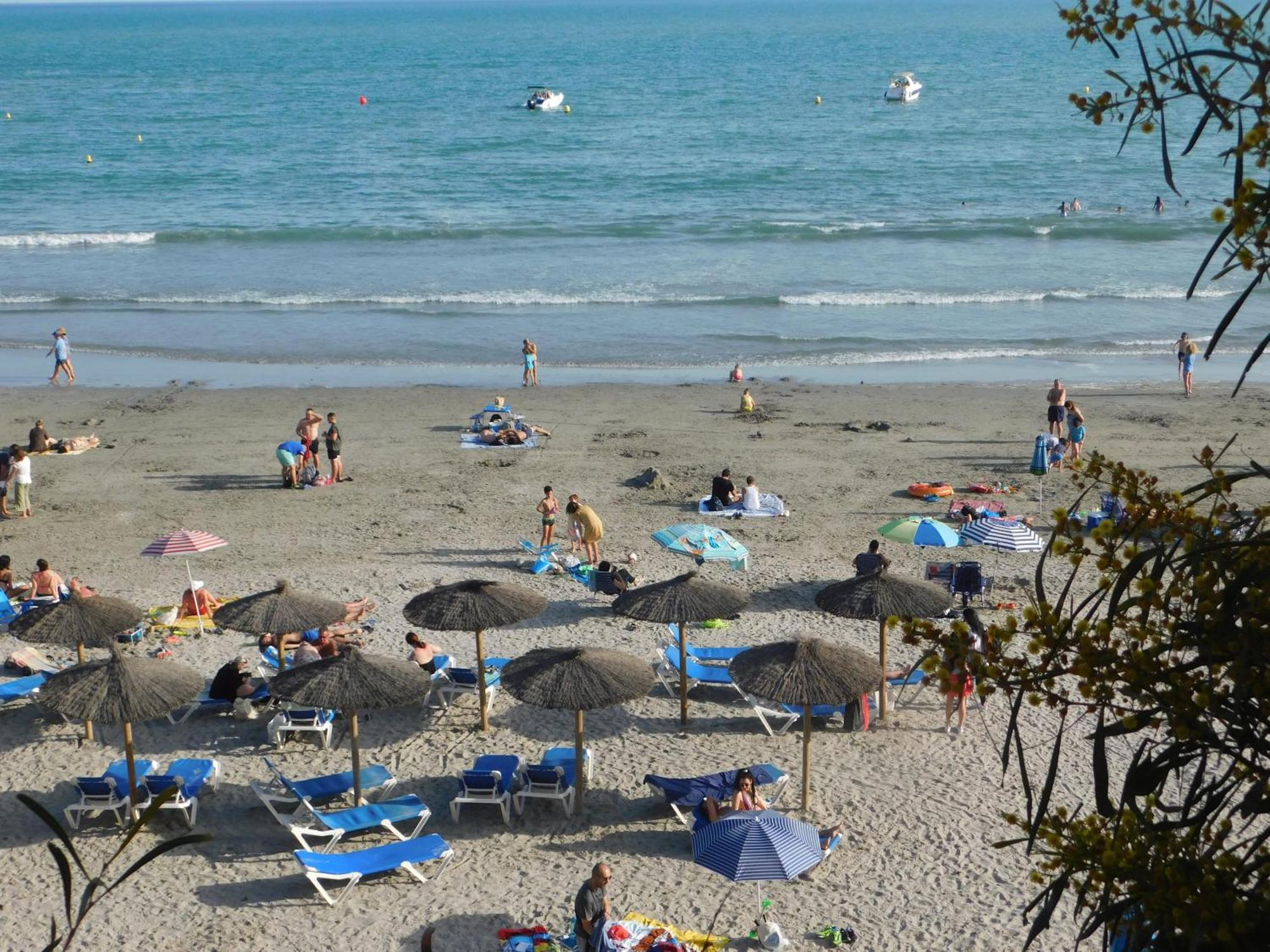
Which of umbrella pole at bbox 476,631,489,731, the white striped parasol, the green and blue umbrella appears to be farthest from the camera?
the green and blue umbrella

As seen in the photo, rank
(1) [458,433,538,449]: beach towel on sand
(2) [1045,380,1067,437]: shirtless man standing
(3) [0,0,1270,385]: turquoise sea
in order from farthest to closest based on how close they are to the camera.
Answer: (3) [0,0,1270,385]: turquoise sea → (1) [458,433,538,449]: beach towel on sand → (2) [1045,380,1067,437]: shirtless man standing

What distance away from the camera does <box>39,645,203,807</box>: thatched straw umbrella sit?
37.6 feet

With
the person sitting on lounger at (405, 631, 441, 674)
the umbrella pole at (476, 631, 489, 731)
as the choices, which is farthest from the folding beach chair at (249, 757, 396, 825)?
the person sitting on lounger at (405, 631, 441, 674)

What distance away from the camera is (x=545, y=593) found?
56.9ft

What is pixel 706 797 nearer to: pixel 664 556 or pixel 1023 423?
pixel 664 556

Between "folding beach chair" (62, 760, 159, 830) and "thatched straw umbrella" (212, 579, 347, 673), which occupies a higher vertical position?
"thatched straw umbrella" (212, 579, 347, 673)

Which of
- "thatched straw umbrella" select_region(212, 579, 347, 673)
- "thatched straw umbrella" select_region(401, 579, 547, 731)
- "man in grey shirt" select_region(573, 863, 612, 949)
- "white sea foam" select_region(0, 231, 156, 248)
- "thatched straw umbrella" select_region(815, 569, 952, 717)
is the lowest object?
"man in grey shirt" select_region(573, 863, 612, 949)

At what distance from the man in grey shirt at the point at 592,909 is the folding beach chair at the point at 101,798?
4.50 metres

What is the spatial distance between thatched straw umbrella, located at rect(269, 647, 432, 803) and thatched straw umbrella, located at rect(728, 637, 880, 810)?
2853mm

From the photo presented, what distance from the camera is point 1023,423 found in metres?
25.6

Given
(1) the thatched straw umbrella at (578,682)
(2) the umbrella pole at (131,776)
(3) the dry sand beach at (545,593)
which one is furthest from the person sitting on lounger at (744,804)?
(2) the umbrella pole at (131,776)

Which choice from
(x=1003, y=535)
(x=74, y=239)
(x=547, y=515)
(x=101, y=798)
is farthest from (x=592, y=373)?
(x=74, y=239)

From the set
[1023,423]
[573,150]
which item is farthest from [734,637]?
[573,150]

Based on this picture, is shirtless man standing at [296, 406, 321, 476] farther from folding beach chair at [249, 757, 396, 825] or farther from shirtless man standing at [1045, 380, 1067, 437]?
shirtless man standing at [1045, 380, 1067, 437]
